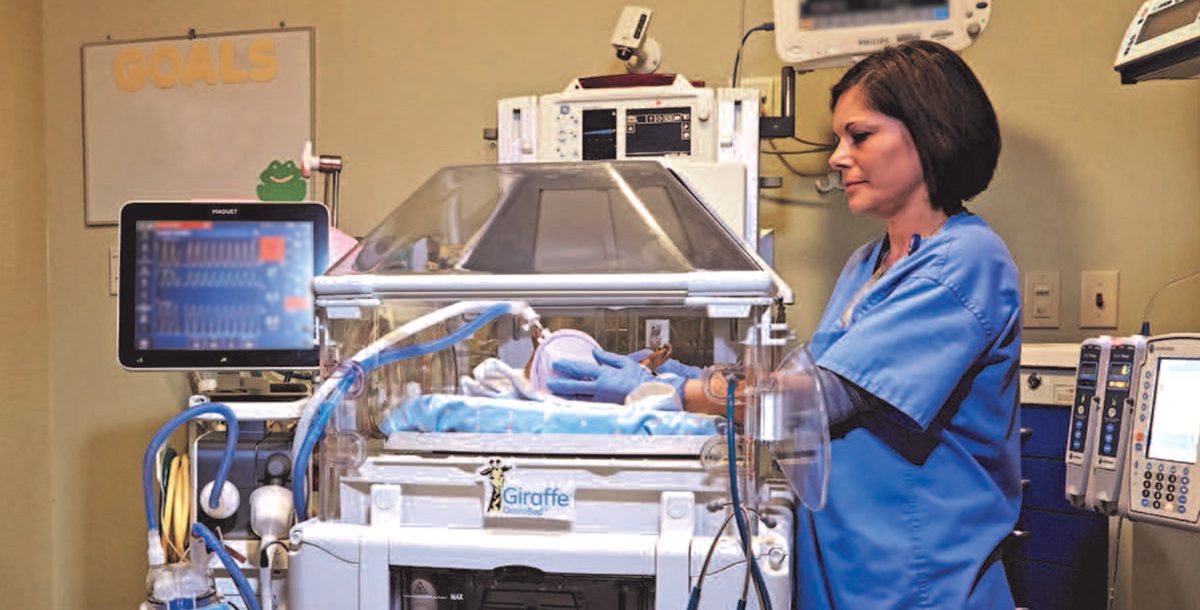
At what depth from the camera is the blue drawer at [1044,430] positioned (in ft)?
5.94

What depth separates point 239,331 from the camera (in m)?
1.72

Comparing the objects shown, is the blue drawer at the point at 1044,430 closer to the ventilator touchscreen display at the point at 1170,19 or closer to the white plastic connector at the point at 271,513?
the ventilator touchscreen display at the point at 1170,19

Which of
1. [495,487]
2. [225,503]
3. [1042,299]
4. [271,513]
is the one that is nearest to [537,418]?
[495,487]

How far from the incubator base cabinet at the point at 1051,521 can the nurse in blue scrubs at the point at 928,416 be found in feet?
1.85

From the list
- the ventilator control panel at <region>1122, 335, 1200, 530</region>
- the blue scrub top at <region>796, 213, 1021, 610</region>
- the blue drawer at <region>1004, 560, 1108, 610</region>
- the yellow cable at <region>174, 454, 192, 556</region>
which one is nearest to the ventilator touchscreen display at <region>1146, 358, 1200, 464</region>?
the ventilator control panel at <region>1122, 335, 1200, 530</region>

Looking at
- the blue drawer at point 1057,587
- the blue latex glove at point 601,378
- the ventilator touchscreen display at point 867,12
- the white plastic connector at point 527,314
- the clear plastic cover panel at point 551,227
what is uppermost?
the ventilator touchscreen display at point 867,12

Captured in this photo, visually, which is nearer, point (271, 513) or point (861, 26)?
point (271, 513)

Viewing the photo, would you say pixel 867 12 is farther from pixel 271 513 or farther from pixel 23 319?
pixel 23 319

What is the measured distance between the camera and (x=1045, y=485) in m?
1.82

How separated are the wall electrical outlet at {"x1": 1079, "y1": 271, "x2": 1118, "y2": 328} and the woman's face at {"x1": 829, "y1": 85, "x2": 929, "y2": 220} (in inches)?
37.9

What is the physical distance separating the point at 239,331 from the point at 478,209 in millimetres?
593

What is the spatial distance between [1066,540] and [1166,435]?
33 centimetres

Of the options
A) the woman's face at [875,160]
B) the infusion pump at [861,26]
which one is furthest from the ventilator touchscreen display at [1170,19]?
the woman's face at [875,160]

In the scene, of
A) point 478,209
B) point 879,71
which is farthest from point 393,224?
point 879,71
